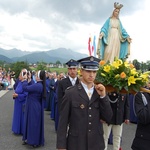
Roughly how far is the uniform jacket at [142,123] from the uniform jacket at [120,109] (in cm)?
167

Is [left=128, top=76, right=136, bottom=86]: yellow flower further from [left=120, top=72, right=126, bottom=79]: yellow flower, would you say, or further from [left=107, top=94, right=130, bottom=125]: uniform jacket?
[left=107, top=94, right=130, bottom=125]: uniform jacket

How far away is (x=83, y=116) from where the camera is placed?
285 cm

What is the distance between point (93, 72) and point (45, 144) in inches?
156

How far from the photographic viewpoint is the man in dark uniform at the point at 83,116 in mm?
2846

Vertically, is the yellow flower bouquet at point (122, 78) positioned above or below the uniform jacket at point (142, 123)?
above

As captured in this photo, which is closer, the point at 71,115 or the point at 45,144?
the point at 71,115

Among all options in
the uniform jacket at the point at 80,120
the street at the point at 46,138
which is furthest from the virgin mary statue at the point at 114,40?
the uniform jacket at the point at 80,120

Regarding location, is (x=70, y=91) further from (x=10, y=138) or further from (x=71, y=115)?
(x=10, y=138)

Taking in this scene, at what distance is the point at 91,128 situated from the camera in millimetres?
2857

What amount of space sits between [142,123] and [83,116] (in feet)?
2.86

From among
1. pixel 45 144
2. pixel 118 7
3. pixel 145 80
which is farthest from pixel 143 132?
pixel 118 7

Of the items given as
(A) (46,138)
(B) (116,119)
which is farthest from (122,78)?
(A) (46,138)

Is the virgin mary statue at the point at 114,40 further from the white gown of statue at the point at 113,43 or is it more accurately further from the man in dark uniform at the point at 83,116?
the man in dark uniform at the point at 83,116

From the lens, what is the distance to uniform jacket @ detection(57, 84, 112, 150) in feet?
9.34
